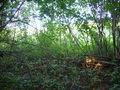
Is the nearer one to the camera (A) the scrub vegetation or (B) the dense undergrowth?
(A) the scrub vegetation

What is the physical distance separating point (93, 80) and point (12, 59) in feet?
7.31

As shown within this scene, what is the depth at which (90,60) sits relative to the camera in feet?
14.7

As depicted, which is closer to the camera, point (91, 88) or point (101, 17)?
point (91, 88)

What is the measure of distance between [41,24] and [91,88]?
16.9ft

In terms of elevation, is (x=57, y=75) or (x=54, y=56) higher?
(x=54, y=56)

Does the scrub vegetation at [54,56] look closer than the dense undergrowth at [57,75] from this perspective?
Yes

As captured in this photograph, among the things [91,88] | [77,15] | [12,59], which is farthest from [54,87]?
[77,15]

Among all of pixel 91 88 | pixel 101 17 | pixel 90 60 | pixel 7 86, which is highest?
pixel 101 17

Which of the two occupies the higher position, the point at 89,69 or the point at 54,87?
the point at 89,69

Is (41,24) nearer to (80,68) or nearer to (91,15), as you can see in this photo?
(91,15)

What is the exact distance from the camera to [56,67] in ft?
14.9

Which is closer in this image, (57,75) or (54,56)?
(54,56)

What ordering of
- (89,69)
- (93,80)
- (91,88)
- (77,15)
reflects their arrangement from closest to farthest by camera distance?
1. (91,88)
2. (93,80)
3. (89,69)
4. (77,15)

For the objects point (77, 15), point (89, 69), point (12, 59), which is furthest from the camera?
point (77, 15)
